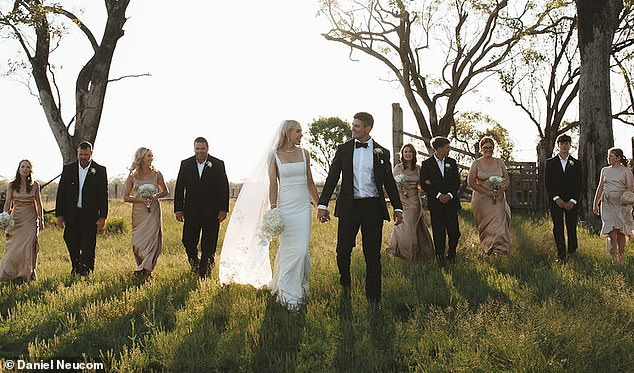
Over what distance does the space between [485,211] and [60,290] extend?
696 centimetres

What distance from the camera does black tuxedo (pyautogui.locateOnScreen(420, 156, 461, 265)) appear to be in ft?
33.8

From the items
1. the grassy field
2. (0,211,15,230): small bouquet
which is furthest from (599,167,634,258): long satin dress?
(0,211,15,230): small bouquet

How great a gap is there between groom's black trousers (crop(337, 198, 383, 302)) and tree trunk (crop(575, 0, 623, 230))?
859cm

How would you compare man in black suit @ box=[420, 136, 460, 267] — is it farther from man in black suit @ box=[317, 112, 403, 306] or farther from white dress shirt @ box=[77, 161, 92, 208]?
white dress shirt @ box=[77, 161, 92, 208]

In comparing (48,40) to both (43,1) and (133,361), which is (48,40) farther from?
(133,361)

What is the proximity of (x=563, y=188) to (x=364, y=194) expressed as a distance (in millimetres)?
4649

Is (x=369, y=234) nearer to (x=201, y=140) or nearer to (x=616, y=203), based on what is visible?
(x=201, y=140)

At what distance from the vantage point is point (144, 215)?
9797 millimetres

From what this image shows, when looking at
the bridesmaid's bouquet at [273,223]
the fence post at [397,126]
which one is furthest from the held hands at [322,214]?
the fence post at [397,126]

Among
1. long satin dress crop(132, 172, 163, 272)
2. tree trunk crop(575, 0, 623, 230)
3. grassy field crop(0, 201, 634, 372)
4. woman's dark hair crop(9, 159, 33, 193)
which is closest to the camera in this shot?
grassy field crop(0, 201, 634, 372)

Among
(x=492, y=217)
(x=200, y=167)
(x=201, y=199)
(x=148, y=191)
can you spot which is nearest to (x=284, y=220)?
(x=201, y=199)

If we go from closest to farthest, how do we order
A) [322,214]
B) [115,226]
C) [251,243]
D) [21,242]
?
[322,214]
[251,243]
[21,242]
[115,226]

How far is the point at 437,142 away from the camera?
1039 cm

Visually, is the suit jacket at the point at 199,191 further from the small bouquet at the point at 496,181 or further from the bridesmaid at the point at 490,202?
the small bouquet at the point at 496,181
